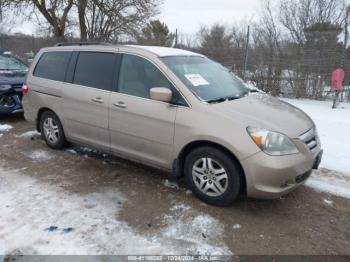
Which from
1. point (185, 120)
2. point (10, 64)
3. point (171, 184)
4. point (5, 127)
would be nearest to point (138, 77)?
point (185, 120)

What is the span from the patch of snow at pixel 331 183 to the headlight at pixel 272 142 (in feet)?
4.06

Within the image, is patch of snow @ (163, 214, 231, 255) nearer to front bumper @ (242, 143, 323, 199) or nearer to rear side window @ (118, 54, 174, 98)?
front bumper @ (242, 143, 323, 199)

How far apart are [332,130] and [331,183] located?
8.61ft

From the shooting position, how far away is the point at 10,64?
27.5 ft

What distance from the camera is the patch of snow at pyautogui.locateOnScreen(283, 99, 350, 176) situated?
4.97 meters

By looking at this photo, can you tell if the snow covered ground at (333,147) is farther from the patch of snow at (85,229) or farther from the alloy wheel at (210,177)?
the patch of snow at (85,229)

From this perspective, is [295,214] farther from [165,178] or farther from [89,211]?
[89,211]

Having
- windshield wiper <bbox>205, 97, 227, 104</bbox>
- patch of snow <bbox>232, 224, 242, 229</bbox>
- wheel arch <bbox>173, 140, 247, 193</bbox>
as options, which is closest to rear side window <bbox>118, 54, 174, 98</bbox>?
windshield wiper <bbox>205, 97, 227, 104</bbox>

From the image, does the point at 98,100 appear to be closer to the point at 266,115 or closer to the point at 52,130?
the point at 52,130

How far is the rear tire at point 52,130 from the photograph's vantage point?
17.2ft

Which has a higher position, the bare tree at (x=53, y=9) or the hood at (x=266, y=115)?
the bare tree at (x=53, y=9)

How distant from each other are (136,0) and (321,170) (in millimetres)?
12467

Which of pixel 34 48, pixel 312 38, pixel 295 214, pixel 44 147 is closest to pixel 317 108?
pixel 312 38

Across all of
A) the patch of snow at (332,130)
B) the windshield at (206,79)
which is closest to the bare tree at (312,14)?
the patch of snow at (332,130)
